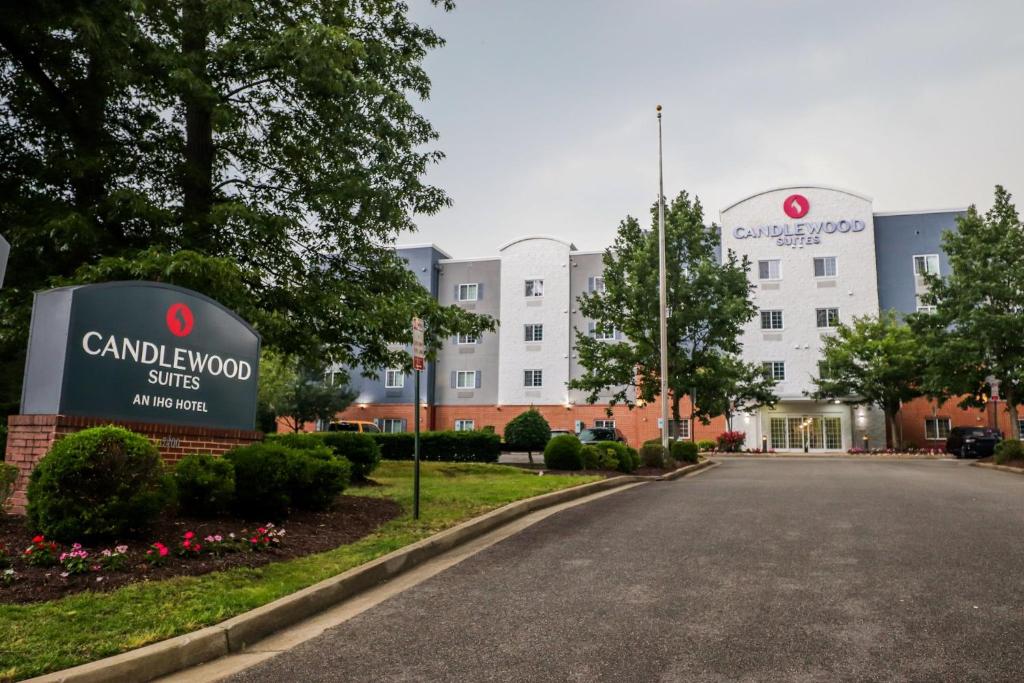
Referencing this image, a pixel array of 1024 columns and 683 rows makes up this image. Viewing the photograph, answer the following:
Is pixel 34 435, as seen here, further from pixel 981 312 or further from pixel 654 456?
pixel 981 312

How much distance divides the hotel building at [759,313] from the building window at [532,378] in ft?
0.21

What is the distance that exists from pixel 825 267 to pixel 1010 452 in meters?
22.8

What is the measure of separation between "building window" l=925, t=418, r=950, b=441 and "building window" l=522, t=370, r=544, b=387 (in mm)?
22800

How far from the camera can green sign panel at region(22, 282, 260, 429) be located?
24.8 ft

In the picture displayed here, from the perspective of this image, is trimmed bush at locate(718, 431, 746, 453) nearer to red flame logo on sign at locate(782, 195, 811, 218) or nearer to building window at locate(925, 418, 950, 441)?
building window at locate(925, 418, 950, 441)

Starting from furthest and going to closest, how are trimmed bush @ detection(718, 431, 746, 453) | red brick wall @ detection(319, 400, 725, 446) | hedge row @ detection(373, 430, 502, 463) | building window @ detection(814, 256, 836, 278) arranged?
red brick wall @ detection(319, 400, 725, 446) → building window @ detection(814, 256, 836, 278) → trimmed bush @ detection(718, 431, 746, 453) → hedge row @ detection(373, 430, 502, 463)

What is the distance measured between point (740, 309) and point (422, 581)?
75.8 feet

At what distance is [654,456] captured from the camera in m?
21.4

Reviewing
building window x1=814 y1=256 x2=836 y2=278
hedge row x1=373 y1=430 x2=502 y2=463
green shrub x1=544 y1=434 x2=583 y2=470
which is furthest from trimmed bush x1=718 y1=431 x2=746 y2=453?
green shrub x1=544 y1=434 x2=583 y2=470

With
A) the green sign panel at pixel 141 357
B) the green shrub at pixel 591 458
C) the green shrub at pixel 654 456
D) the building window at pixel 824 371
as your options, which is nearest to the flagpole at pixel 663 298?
the green shrub at pixel 654 456

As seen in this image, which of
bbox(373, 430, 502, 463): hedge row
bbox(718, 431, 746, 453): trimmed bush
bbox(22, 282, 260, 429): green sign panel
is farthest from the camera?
bbox(718, 431, 746, 453): trimmed bush

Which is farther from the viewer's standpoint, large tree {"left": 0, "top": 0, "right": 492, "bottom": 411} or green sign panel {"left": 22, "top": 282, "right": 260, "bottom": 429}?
large tree {"left": 0, "top": 0, "right": 492, "bottom": 411}

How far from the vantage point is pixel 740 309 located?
27.8 metres

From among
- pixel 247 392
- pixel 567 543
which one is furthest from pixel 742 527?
pixel 247 392
